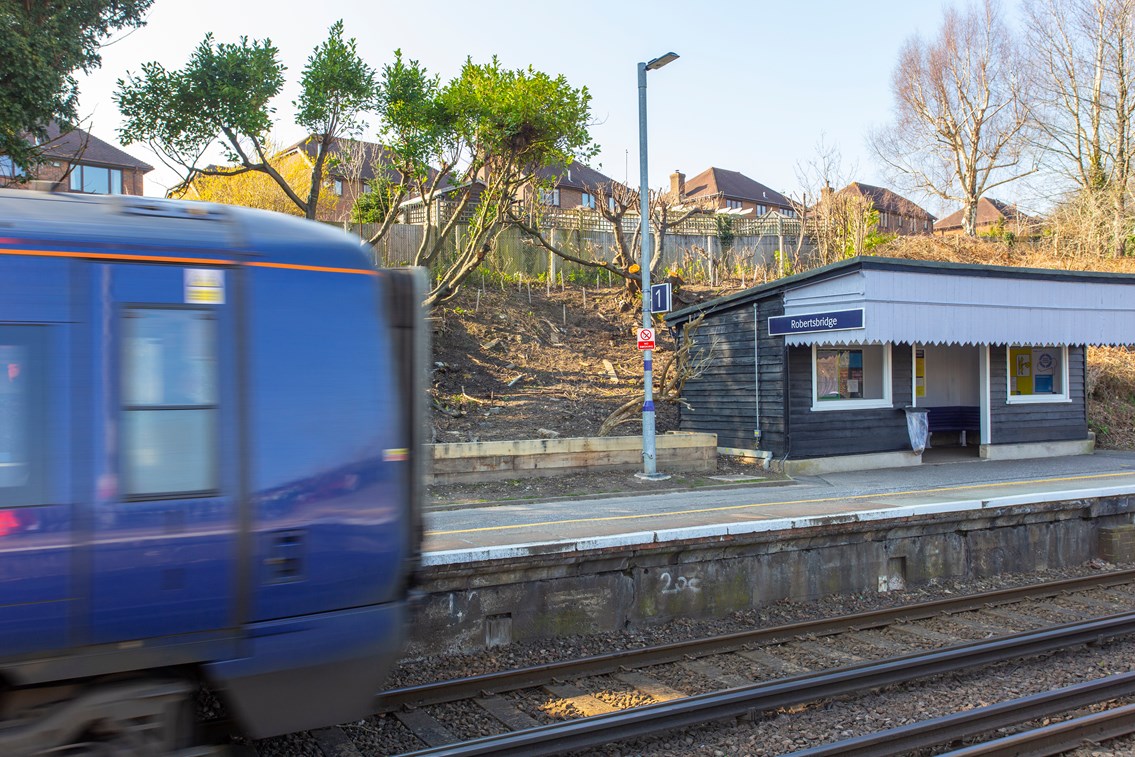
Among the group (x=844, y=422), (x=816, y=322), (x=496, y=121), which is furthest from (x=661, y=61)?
(x=844, y=422)

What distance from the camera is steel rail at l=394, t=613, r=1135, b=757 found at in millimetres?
5121

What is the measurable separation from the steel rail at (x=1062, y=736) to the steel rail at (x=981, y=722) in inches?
0.5

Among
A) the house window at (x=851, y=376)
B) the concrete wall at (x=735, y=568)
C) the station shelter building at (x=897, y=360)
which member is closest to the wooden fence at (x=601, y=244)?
the station shelter building at (x=897, y=360)

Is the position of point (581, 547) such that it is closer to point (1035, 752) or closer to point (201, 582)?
point (1035, 752)

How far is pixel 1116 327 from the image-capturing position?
17375 millimetres

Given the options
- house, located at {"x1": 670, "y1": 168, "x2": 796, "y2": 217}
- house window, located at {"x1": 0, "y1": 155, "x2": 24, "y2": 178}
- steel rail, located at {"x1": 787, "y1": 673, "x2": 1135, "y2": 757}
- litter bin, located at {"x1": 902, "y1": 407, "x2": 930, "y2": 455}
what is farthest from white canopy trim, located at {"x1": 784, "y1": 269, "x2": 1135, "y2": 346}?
house, located at {"x1": 670, "y1": 168, "x2": 796, "y2": 217}

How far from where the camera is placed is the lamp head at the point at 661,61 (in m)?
14.1

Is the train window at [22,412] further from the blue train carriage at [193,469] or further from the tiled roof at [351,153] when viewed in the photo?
the tiled roof at [351,153]

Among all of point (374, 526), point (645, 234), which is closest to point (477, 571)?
point (374, 526)

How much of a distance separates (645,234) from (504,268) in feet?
36.4

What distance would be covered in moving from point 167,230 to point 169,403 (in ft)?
2.63

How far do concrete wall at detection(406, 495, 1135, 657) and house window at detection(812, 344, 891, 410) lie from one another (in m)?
5.06

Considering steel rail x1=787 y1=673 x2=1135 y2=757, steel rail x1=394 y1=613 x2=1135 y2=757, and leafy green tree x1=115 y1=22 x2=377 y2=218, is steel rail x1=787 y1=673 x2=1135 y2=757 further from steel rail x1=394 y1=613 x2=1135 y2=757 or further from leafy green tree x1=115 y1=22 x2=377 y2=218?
leafy green tree x1=115 y1=22 x2=377 y2=218

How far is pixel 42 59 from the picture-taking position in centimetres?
1307
